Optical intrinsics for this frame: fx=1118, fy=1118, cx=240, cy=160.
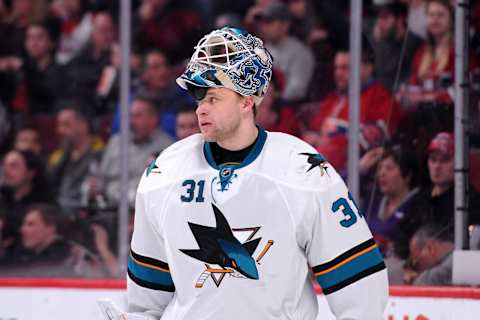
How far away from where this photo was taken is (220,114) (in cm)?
231

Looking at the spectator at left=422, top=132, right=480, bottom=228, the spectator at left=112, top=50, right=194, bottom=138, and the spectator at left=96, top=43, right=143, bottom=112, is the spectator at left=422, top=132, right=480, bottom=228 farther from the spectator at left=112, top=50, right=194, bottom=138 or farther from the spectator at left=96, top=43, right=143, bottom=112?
the spectator at left=96, top=43, right=143, bottom=112

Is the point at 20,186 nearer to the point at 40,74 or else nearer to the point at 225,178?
the point at 40,74

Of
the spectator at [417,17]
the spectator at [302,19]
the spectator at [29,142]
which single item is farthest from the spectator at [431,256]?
the spectator at [29,142]

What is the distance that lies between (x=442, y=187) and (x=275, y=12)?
1480 mm

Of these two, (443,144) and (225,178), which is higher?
(225,178)

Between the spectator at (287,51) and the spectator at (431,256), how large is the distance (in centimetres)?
105

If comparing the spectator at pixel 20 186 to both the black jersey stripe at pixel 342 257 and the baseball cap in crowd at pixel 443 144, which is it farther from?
the black jersey stripe at pixel 342 257

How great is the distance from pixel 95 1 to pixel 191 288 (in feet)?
12.2

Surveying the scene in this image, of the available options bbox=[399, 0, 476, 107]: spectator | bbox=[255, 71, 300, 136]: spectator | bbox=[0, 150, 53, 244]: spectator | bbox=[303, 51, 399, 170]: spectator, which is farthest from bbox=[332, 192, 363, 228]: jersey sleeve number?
bbox=[0, 150, 53, 244]: spectator

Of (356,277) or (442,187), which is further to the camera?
(442,187)

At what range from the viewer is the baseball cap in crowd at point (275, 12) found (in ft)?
17.4

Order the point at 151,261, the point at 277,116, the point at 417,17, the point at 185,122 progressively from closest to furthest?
the point at 151,261 → the point at 417,17 → the point at 277,116 → the point at 185,122

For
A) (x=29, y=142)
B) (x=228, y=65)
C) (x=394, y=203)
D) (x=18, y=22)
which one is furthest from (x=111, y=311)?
(x=18, y=22)

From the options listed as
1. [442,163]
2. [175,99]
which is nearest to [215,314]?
[442,163]
